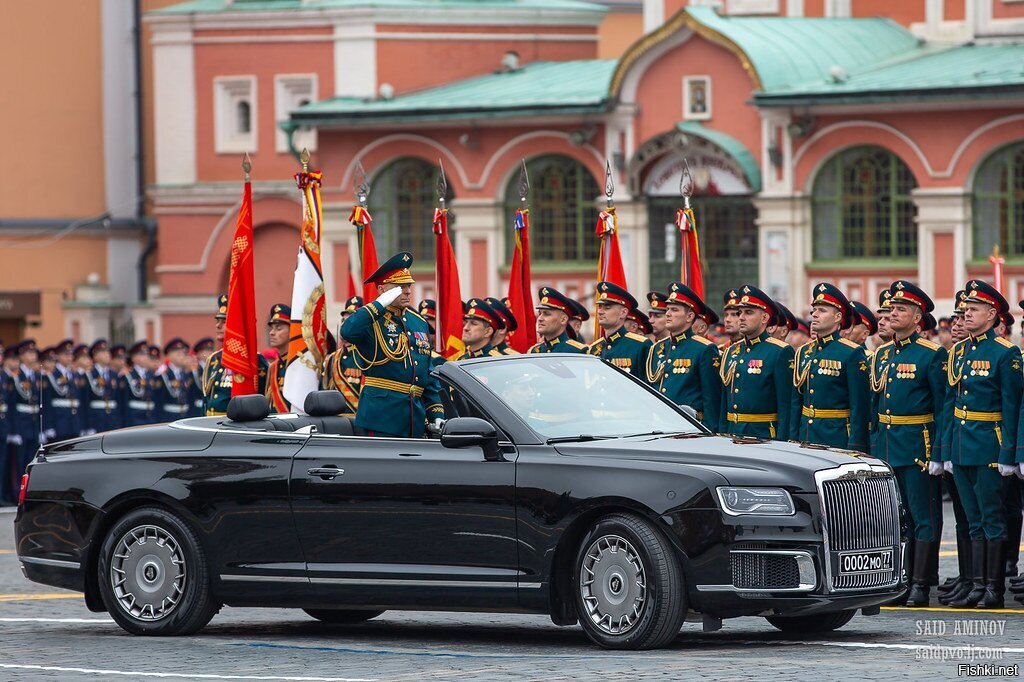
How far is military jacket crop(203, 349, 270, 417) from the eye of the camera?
1903 cm

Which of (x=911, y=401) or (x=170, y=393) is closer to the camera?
(x=911, y=401)

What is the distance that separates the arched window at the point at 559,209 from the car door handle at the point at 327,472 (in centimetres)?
2559

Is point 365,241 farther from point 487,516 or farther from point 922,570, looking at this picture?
point 487,516

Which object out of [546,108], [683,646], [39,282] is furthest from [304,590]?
[39,282]

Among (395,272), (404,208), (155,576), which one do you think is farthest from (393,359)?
(404,208)

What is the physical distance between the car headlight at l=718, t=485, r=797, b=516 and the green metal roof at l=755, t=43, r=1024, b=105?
22289mm

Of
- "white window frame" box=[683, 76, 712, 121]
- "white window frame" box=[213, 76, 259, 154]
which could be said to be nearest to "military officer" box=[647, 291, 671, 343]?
"white window frame" box=[683, 76, 712, 121]

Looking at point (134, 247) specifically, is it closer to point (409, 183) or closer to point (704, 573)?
point (409, 183)

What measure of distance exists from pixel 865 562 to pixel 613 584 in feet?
4.47

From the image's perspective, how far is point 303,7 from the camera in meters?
43.2

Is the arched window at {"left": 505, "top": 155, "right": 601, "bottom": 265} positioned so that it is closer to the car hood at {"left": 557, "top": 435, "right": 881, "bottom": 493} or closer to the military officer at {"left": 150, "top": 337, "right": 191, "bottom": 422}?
the military officer at {"left": 150, "top": 337, "right": 191, "bottom": 422}

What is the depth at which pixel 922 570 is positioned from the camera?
14.9m

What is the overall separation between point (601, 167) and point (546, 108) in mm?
1325

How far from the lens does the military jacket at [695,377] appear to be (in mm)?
17047
